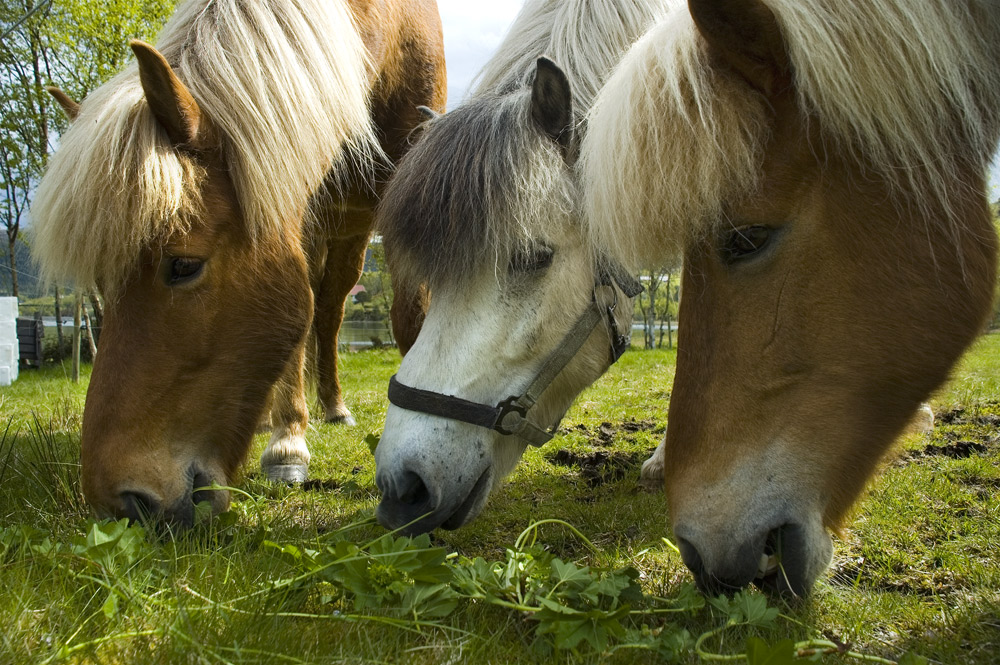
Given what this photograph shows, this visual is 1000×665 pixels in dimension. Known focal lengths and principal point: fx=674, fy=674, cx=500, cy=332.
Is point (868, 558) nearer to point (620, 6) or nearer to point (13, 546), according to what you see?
point (620, 6)

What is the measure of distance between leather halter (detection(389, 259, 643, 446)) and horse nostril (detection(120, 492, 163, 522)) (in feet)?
2.88

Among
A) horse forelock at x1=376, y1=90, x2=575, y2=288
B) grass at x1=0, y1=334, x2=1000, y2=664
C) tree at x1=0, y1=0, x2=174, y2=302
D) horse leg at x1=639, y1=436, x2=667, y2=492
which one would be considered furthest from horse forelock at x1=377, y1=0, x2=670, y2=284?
tree at x1=0, y1=0, x2=174, y2=302

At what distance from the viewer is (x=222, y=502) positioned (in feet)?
8.02

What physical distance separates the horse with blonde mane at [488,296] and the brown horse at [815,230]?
1.88ft

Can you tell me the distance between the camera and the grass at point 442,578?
1.42 metres

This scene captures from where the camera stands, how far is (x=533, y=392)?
216cm

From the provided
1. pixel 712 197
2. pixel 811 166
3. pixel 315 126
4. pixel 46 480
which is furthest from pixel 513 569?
pixel 46 480

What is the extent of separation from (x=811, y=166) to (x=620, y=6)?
1482 mm

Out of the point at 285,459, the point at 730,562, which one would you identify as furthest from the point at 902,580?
the point at 285,459

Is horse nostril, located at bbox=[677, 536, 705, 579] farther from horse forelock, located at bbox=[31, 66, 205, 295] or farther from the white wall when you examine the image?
the white wall

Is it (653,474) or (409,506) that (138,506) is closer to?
(409,506)

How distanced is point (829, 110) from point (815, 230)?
27 cm

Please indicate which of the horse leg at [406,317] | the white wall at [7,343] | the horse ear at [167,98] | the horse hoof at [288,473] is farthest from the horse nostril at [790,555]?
the white wall at [7,343]

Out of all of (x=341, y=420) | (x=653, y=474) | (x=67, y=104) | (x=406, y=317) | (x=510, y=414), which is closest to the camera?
(x=510, y=414)
